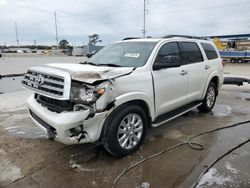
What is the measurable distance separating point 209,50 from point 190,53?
1.00 meters

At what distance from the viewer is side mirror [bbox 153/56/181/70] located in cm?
381

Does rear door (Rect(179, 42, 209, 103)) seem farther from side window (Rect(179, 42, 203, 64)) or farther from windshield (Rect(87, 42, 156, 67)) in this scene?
windshield (Rect(87, 42, 156, 67))

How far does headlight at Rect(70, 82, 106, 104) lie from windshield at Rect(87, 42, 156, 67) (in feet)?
3.55

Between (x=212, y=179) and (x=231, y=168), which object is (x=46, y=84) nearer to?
(x=212, y=179)

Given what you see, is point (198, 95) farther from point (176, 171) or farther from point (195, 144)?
point (176, 171)

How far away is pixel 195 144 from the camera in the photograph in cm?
397

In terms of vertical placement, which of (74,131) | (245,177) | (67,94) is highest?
(67,94)

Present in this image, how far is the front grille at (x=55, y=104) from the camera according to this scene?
9.82 feet

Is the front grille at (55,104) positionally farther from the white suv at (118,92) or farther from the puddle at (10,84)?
the puddle at (10,84)

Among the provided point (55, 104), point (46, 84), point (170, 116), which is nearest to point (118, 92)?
point (55, 104)

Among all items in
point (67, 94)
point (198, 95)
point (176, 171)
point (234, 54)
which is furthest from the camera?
point (234, 54)

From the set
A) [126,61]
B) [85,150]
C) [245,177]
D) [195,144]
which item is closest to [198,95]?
[195,144]

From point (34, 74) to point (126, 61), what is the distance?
1493 mm

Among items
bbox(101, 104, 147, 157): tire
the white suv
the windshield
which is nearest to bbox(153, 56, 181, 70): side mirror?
the white suv
